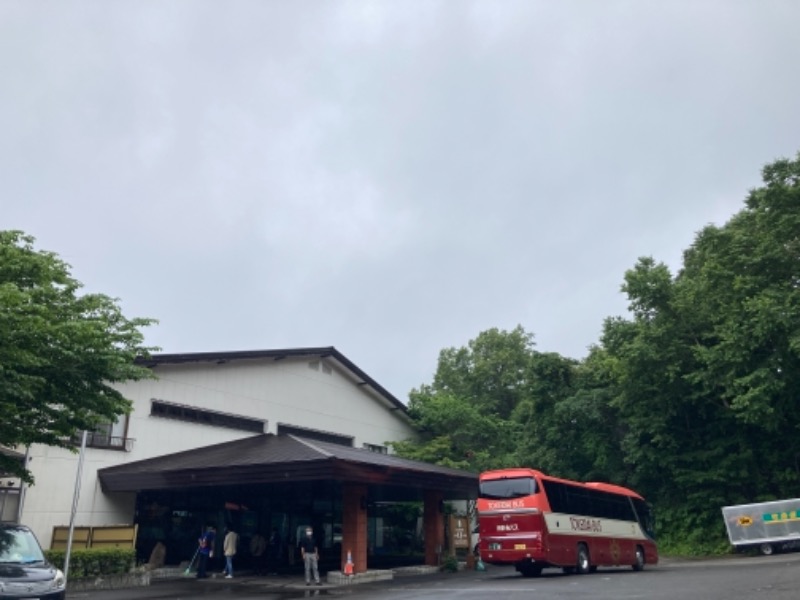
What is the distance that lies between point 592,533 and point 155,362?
659 inches

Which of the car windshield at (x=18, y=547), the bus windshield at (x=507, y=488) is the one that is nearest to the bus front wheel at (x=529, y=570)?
the bus windshield at (x=507, y=488)

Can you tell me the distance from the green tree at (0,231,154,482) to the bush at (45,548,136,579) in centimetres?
433

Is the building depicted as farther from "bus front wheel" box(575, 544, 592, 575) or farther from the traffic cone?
"bus front wheel" box(575, 544, 592, 575)

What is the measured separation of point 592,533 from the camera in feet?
76.1

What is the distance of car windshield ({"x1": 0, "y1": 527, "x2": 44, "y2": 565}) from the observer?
37.0ft

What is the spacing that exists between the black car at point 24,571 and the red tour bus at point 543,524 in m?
13.4

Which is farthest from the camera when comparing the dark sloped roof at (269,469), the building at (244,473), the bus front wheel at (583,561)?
the bus front wheel at (583,561)

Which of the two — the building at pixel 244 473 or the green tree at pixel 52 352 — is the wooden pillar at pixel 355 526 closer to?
the building at pixel 244 473

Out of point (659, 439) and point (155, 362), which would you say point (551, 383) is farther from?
point (155, 362)

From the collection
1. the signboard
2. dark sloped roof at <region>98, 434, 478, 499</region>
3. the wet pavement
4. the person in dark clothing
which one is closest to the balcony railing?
dark sloped roof at <region>98, 434, 478, 499</region>

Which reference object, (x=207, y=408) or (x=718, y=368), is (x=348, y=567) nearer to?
(x=207, y=408)

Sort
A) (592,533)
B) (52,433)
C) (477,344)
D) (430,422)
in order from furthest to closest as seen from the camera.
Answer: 1. (477,344)
2. (430,422)
3. (592,533)
4. (52,433)

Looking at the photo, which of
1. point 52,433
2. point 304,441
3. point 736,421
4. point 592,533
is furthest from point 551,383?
point 52,433

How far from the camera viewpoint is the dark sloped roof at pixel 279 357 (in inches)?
998
